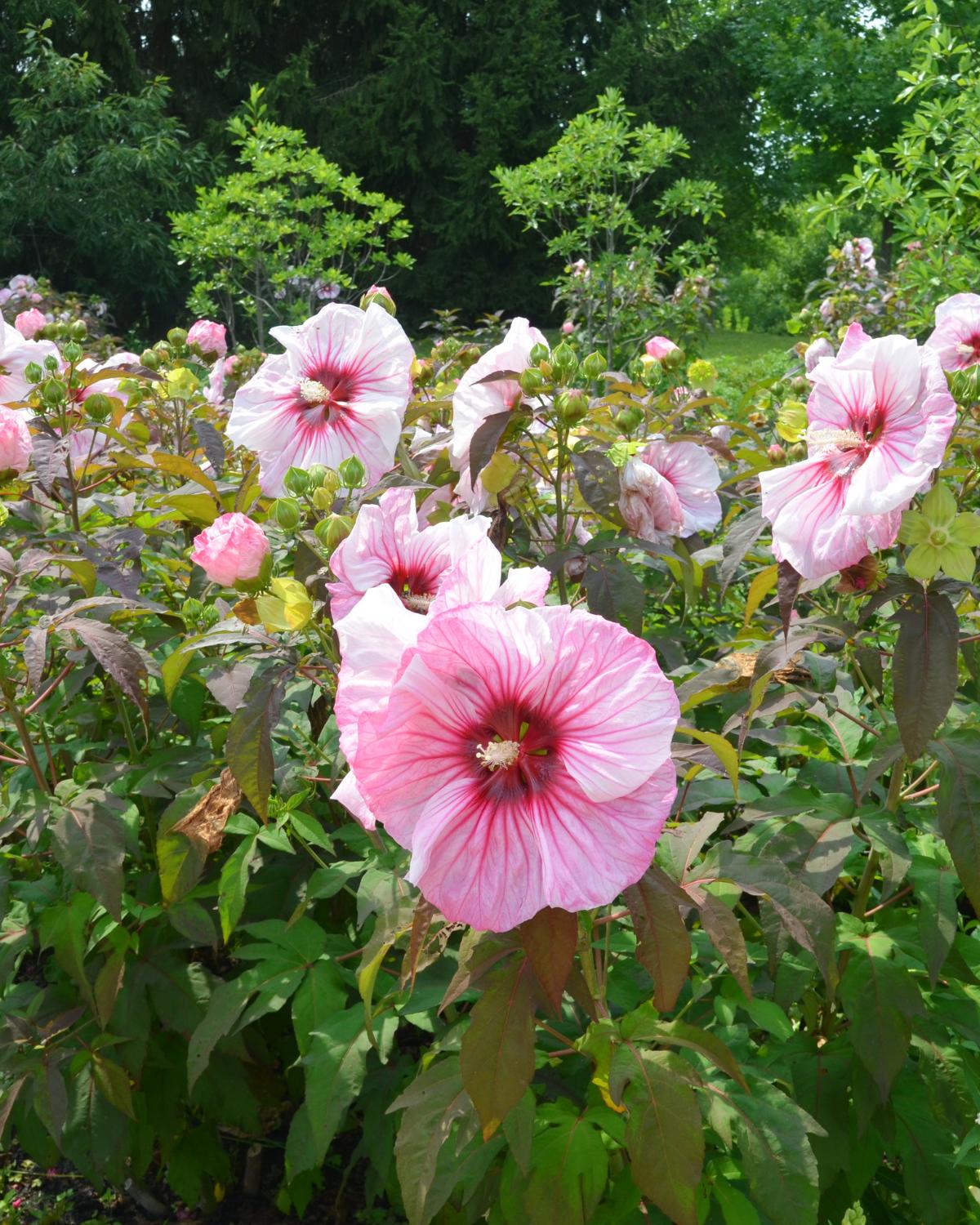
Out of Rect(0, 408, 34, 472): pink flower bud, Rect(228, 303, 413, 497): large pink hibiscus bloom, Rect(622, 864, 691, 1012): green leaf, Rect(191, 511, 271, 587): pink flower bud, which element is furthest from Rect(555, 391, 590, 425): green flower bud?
Rect(0, 408, 34, 472): pink flower bud

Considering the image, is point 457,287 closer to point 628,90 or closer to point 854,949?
point 628,90

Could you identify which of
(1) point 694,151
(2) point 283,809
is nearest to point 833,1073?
(2) point 283,809

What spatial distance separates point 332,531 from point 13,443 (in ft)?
2.48

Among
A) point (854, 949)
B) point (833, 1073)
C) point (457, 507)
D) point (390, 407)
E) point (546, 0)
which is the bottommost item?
point (833, 1073)

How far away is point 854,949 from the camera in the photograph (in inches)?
55.8

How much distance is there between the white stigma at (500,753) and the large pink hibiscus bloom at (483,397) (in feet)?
1.92

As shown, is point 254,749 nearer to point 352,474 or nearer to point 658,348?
point 352,474

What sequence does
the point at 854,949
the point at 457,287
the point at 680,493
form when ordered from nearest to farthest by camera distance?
1. the point at 854,949
2. the point at 680,493
3. the point at 457,287

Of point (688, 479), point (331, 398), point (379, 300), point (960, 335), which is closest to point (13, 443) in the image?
point (331, 398)

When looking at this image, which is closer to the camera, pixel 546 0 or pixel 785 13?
pixel 546 0

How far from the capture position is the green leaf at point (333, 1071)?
1.34m

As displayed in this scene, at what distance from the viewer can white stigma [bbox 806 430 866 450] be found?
1.30m

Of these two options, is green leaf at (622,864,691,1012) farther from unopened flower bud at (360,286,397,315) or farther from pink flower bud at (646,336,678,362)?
pink flower bud at (646,336,678,362)

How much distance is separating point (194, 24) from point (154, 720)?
20060 millimetres
